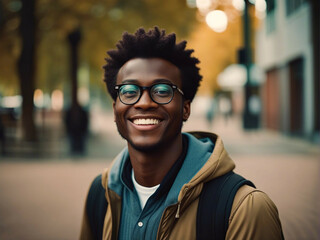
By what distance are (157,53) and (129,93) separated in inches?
9.2

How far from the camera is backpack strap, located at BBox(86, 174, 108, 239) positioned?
6.90ft

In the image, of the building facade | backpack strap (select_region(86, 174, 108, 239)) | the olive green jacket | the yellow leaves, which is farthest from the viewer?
the yellow leaves

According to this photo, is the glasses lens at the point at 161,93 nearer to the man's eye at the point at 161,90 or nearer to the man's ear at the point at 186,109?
the man's eye at the point at 161,90

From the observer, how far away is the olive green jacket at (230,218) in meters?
1.69

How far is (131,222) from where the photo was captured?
198cm

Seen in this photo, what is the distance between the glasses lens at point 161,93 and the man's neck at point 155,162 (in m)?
0.22

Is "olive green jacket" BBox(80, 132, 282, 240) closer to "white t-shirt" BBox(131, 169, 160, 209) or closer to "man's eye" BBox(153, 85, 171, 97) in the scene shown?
"white t-shirt" BBox(131, 169, 160, 209)

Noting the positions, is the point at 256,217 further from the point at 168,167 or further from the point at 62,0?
the point at 62,0

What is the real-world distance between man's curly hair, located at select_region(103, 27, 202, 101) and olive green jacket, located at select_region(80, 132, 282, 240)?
1.18 ft

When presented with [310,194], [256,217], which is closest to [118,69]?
[256,217]

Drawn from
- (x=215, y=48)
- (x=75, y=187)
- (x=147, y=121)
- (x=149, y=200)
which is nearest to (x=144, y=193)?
(x=149, y=200)

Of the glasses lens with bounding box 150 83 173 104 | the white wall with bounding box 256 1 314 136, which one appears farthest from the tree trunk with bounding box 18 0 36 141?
the glasses lens with bounding box 150 83 173 104

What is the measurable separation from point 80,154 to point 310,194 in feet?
24.3

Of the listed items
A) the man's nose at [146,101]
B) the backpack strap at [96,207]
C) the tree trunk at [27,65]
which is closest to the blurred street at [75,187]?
the tree trunk at [27,65]
